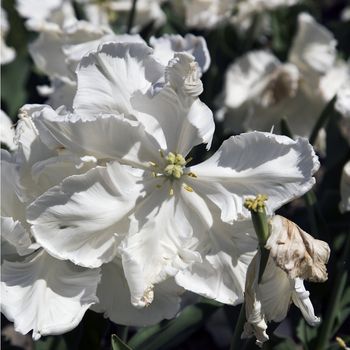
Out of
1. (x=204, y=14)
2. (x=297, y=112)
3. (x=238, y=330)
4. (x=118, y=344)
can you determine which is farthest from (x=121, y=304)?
(x=204, y=14)

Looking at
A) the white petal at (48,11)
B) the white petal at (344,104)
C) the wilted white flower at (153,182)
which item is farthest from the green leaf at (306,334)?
the white petal at (48,11)

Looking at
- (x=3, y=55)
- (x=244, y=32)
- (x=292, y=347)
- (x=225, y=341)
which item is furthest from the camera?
(x=244, y=32)

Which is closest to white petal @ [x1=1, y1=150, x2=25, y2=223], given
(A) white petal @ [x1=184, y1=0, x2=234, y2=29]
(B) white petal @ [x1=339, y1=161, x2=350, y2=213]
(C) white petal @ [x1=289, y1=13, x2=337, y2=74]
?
(B) white petal @ [x1=339, y1=161, x2=350, y2=213]

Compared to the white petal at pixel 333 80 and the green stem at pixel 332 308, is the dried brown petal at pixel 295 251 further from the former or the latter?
the white petal at pixel 333 80

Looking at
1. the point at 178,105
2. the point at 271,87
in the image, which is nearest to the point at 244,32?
the point at 271,87

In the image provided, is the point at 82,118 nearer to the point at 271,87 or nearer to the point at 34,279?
the point at 34,279

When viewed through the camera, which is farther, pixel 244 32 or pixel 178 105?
pixel 244 32

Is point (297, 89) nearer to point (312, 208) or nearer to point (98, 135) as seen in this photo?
point (312, 208)
